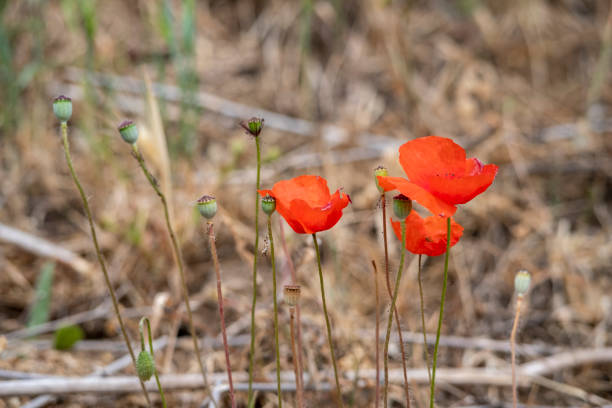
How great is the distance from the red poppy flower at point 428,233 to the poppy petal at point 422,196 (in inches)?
4.1

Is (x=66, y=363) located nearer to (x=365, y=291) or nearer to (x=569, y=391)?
(x=365, y=291)

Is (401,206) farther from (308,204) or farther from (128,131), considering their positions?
(128,131)

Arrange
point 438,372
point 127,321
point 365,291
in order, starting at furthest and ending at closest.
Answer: point 365,291 < point 127,321 < point 438,372

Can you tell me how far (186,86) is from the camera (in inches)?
79.2

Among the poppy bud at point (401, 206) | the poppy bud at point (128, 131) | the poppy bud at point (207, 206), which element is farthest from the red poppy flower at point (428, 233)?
the poppy bud at point (128, 131)

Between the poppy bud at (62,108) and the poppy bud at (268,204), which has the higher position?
the poppy bud at (62,108)

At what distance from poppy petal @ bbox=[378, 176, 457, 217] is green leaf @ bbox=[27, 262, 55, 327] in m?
1.27

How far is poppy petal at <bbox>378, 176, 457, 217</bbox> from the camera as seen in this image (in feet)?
2.39

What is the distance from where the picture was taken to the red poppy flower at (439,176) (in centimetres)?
74

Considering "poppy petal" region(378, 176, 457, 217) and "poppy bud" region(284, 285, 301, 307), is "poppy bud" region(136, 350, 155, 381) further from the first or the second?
"poppy petal" region(378, 176, 457, 217)

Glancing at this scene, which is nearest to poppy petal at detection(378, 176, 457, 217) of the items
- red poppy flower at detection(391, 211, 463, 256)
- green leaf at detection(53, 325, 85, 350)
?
red poppy flower at detection(391, 211, 463, 256)

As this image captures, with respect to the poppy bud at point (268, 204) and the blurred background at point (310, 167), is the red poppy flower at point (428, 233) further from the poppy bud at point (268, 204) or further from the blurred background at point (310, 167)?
the blurred background at point (310, 167)

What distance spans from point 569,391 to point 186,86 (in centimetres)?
147

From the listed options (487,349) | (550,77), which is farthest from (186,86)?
(550,77)
